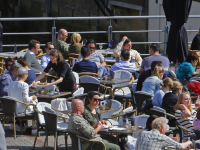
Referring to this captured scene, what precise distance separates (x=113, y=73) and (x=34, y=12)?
23587 mm

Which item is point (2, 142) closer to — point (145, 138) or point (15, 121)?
point (145, 138)

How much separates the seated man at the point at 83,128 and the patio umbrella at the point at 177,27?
4544 millimetres

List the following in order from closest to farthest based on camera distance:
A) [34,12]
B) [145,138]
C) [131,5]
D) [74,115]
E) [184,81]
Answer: [145,138] → [74,115] → [184,81] → [131,5] → [34,12]

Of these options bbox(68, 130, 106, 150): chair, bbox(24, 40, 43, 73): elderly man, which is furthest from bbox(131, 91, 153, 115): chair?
bbox(24, 40, 43, 73): elderly man

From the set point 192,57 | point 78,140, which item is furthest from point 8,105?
point 192,57

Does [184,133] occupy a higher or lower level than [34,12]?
lower

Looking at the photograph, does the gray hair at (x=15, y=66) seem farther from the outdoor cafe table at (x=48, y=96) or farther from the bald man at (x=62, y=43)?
the bald man at (x=62, y=43)

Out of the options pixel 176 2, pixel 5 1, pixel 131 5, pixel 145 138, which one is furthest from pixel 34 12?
pixel 145 138

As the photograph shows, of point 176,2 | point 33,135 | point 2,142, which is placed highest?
point 176,2

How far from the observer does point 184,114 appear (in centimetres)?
664

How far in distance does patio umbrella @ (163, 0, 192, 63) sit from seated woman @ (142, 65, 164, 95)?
2.21m

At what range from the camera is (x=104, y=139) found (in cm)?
635

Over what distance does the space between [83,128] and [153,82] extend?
240cm

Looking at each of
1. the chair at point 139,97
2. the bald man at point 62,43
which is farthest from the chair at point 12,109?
the bald man at point 62,43
